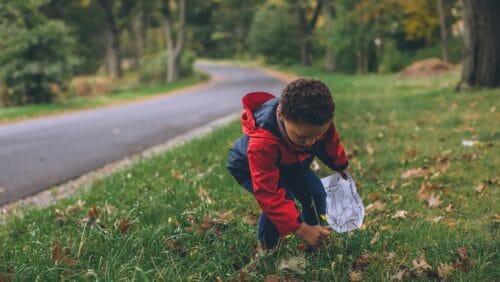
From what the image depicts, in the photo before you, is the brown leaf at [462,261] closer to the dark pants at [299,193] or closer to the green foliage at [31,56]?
the dark pants at [299,193]

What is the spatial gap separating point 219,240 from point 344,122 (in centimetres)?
670

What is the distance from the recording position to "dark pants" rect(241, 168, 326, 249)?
11.2 feet

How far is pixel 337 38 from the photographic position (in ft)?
105

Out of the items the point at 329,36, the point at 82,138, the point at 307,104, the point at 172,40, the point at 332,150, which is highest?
the point at 172,40

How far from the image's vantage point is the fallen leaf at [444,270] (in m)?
3.07

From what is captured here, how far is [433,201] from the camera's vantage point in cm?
466

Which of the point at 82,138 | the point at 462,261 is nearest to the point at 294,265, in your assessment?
the point at 462,261

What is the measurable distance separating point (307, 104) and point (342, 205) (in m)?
0.92

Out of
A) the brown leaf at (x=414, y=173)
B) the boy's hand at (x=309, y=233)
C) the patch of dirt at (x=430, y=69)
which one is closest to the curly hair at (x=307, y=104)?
the boy's hand at (x=309, y=233)

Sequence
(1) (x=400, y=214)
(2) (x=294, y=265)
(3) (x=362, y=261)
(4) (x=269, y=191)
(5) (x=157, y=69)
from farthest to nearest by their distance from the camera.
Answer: (5) (x=157, y=69)
(1) (x=400, y=214)
(3) (x=362, y=261)
(2) (x=294, y=265)
(4) (x=269, y=191)

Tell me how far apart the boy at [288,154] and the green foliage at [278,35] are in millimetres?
41561

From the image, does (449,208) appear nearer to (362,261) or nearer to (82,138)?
(362,261)

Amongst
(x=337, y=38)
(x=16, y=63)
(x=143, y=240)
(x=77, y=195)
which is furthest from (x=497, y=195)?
(x=337, y=38)

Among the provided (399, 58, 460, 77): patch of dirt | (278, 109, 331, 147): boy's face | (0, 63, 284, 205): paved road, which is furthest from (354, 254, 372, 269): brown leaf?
(399, 58, 460, 77): patch of dirt
